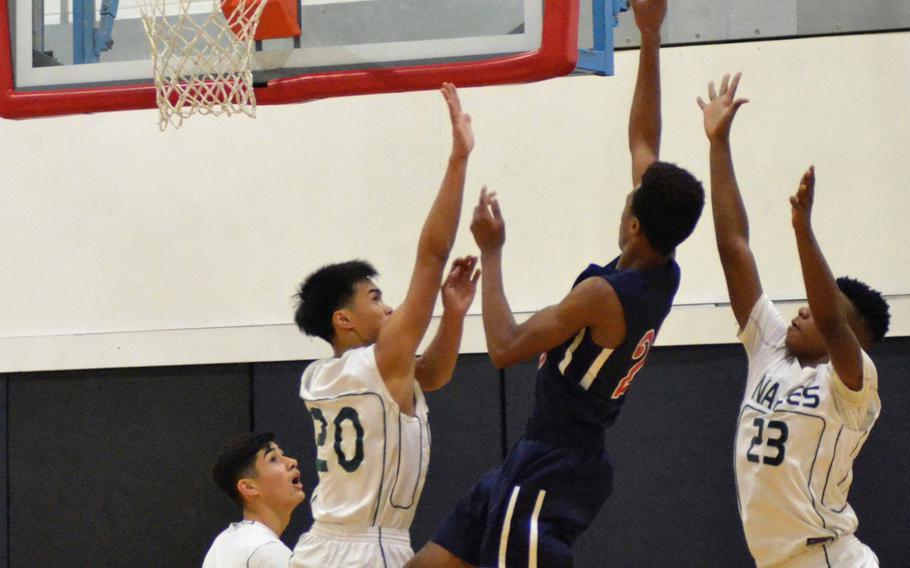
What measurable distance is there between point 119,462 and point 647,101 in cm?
377

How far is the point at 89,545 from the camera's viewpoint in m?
6.47

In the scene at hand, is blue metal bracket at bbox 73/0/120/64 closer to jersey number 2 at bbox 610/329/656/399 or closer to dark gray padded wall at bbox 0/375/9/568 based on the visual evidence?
jersey number 2 at bbox 610/329/656/399

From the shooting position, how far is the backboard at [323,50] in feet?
13.6

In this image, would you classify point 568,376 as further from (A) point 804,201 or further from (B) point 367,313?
(A) point 804,201

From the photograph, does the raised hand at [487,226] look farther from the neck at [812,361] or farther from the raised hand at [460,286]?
the neck at [812,361]

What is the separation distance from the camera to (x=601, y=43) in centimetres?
434

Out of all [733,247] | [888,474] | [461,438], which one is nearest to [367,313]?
[733,247]

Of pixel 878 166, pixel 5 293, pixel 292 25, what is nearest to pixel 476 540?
pixel 292 25

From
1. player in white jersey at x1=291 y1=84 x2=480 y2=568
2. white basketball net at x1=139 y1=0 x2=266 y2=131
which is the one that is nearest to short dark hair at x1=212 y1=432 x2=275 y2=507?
player in white jersey at x1=291 y1=84 x2=480 y2=568

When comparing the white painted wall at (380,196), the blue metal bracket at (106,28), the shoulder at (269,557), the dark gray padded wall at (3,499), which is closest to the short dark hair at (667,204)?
the shoulder at (269,557)

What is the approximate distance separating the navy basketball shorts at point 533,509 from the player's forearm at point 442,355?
46cm

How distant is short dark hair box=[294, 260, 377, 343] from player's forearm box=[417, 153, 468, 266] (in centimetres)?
45

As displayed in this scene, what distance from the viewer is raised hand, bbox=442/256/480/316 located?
3.88 metres

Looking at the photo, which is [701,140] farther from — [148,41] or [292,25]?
[148,41]
